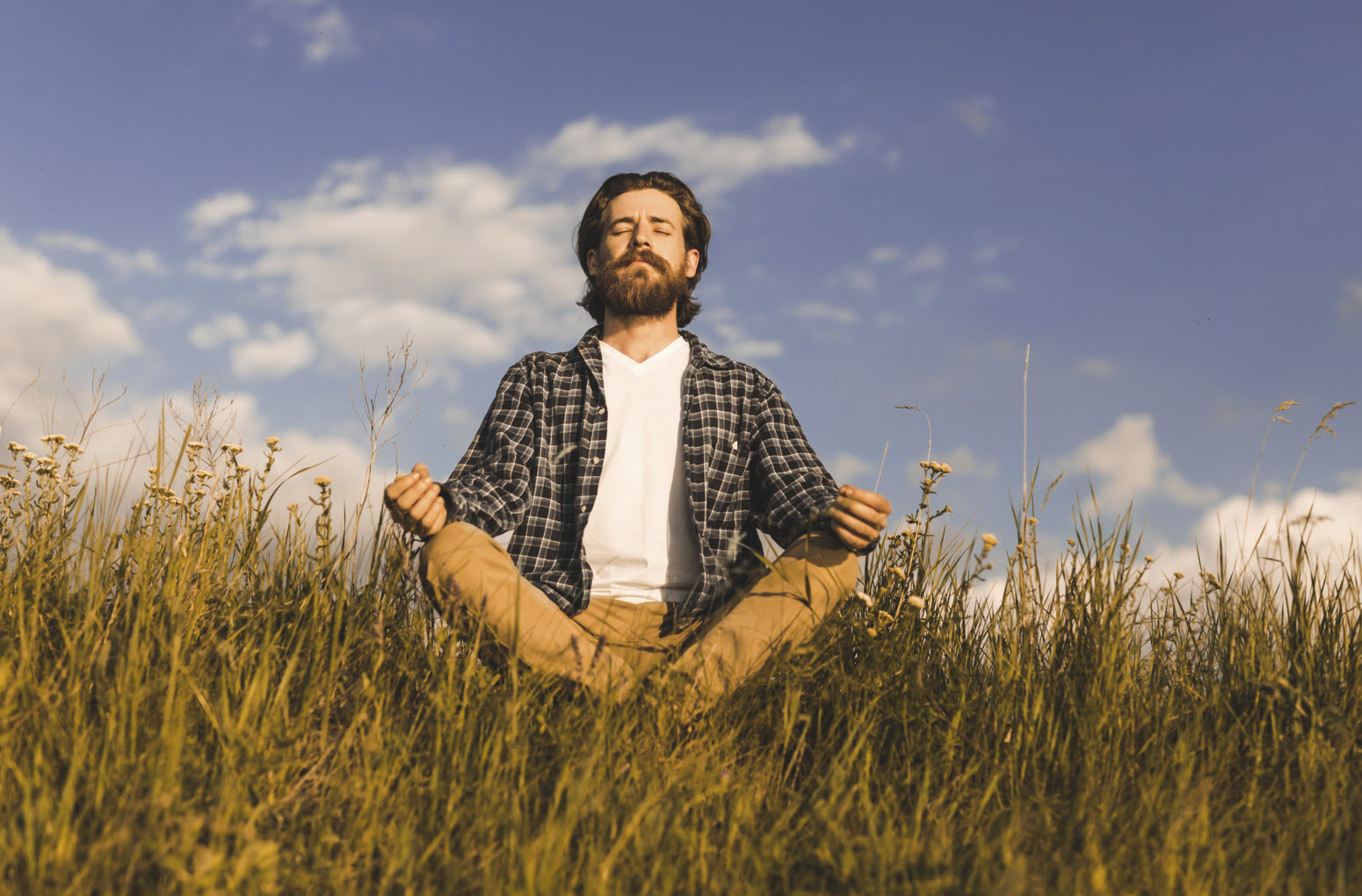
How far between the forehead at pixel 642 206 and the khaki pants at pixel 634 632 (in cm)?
206

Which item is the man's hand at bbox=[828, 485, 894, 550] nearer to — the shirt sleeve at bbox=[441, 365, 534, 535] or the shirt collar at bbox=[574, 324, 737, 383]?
the shirt collar at bbox=[574, 324, 737, 383]

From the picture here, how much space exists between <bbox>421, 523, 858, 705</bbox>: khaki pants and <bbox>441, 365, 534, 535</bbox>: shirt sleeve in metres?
0.24

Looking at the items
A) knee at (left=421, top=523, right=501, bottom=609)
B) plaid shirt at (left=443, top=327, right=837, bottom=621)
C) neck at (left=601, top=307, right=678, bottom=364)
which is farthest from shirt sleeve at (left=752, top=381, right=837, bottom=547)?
knee at (left=421, top=523, right=501, bottom=609)

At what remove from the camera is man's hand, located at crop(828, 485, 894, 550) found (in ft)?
10.7

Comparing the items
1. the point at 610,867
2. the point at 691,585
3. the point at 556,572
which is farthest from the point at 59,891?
the point at 691,585

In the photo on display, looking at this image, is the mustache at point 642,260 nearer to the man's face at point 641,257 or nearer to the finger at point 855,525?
the man's face at point 641,257

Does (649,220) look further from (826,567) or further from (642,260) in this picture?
(826,567)

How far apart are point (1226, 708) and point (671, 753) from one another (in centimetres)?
206

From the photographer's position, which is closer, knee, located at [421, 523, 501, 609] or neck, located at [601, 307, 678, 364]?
knee, located at [421, 523, 501, 609]

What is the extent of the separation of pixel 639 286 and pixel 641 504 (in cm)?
111

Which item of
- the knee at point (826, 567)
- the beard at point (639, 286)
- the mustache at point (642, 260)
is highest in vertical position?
the mustache at point (642, 260)

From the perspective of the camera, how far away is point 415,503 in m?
3.32

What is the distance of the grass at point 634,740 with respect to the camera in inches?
81.2

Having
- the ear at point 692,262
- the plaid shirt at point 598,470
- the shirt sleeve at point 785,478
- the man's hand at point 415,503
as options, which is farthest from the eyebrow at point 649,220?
the man's hand at point 415,503
